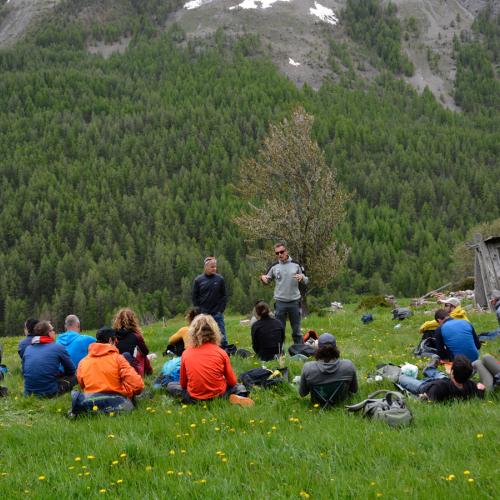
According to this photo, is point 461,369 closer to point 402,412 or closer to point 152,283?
point 402,412

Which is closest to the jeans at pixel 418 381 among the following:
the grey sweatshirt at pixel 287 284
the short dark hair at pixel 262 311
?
the short dark hair at pixel 262 311

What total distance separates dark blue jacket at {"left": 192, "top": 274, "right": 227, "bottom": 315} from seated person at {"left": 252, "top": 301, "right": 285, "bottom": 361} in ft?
5.33

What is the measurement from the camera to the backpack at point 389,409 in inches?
270

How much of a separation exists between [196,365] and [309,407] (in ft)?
6.55

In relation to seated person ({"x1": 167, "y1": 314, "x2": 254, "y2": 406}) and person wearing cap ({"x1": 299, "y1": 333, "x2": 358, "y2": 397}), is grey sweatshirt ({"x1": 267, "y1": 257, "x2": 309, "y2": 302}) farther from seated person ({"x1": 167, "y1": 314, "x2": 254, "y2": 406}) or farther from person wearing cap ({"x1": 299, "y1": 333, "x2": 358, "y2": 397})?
person wearing cap ({"x1": 299, "y1": 333, "x2": 358, "y2": 397})

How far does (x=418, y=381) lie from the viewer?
8875 mm

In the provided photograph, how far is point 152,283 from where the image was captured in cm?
11412

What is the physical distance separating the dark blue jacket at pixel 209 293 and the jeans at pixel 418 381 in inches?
229

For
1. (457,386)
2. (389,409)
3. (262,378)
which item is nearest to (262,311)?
(262,378)

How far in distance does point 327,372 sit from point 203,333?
2.17m

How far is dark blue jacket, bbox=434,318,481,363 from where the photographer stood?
1091 centimetres

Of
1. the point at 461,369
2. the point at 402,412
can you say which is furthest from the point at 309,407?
the point at 461,369

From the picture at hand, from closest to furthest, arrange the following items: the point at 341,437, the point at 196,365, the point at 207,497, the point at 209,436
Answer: the point at 207,497 < the point at 341,437 < the point at 209,436 < the point at 196,365

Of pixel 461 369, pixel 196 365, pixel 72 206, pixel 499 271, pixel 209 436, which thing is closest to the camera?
pixel 209 436
